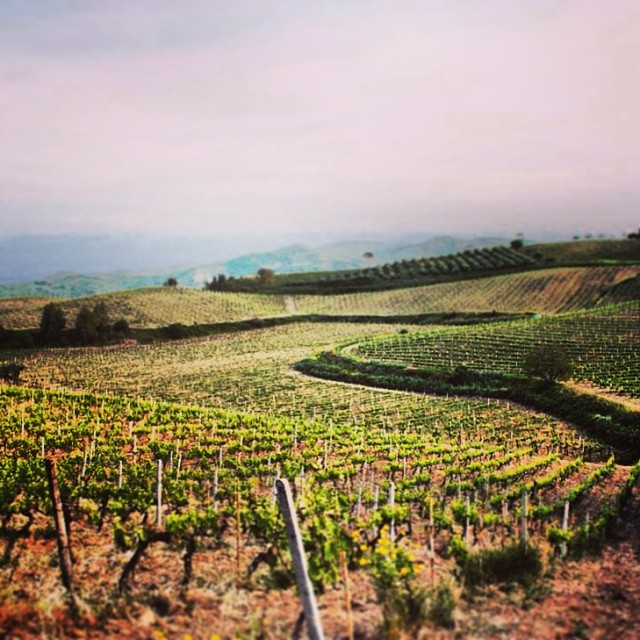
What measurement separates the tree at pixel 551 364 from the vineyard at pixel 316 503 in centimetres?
198

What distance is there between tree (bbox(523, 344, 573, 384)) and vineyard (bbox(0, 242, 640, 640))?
77.9 inches

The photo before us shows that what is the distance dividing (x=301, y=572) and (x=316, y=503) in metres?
6.63

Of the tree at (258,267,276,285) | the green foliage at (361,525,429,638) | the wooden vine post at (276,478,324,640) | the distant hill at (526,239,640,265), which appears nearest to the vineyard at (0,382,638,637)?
the green foliage at (361,525,429,638)

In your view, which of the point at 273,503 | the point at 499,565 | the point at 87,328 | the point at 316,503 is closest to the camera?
the point at 499,565

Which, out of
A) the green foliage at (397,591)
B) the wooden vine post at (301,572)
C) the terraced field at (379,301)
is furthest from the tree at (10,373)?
the wooden vine post at (301,572)

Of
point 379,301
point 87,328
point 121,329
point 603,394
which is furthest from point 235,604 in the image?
point 379,301

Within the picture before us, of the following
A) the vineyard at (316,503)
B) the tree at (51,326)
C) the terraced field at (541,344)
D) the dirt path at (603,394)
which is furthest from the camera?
the tree at (51,326)

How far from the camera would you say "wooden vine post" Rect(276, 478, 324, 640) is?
925 cm

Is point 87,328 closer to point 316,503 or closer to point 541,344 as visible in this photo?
point 541,344

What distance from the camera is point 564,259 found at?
124812mm

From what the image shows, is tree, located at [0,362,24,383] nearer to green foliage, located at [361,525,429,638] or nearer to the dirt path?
the dirt path

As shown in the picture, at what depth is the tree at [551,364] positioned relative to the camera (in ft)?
121

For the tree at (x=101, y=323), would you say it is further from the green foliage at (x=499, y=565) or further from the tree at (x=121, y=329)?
the green foliage at (x=499, y=565)

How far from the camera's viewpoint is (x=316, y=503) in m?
16.3
